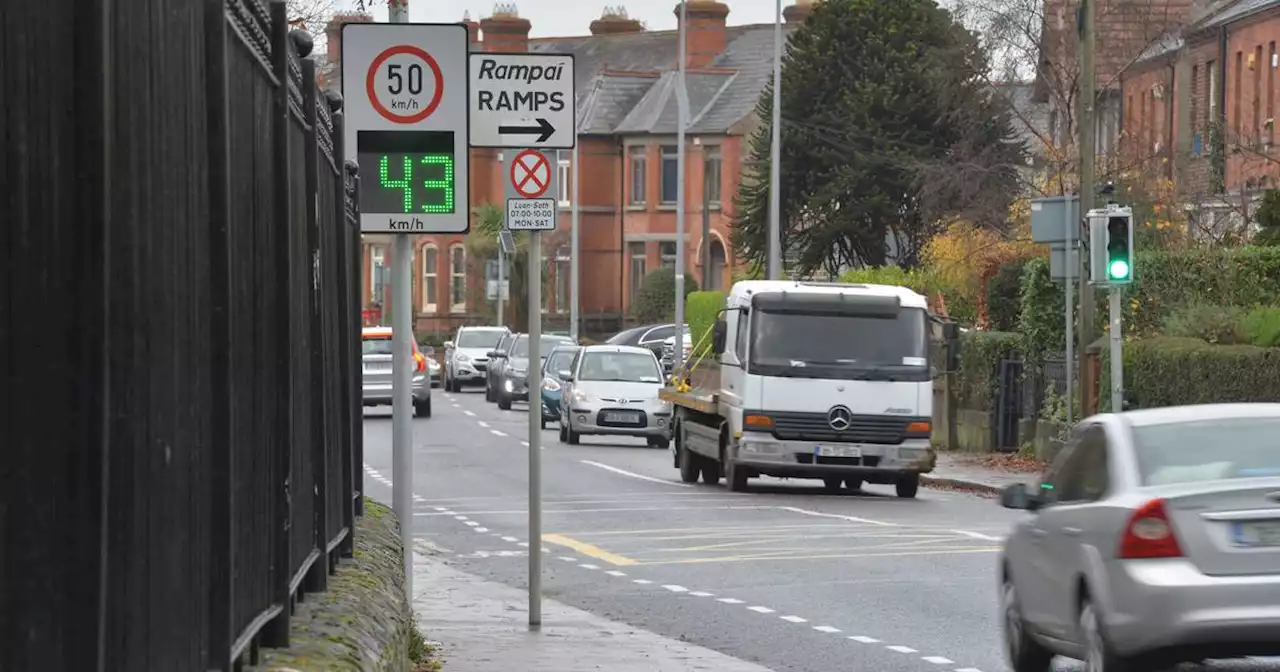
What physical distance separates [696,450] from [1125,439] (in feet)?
66.1

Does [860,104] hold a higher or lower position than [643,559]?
higher

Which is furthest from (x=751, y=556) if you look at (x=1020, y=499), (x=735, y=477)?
(x=735, y=477)

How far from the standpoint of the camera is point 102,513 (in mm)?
3418

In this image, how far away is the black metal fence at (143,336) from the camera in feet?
10.9

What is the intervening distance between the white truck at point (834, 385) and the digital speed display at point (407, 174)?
51.3 ft

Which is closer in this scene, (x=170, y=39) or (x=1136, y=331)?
(x=170, y=39)

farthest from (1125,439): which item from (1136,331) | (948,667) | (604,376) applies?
(604,376)

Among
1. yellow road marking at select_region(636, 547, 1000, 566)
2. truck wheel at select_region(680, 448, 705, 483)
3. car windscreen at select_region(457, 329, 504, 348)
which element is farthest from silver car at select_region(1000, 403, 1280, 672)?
car windscreen at select_region(457, 329, 504, 348)

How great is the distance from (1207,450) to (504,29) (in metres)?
96.5

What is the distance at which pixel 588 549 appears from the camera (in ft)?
68.9

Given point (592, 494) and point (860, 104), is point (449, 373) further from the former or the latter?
point (592, 494)

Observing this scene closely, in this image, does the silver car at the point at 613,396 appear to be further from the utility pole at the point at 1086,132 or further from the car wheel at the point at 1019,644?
the car wheel at the point at 1019,644

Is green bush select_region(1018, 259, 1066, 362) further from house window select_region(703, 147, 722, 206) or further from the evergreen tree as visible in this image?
house window select_region(703, 147, 722, 206)

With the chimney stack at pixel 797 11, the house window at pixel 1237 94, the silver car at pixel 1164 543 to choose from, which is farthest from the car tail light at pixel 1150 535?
the chimney stack at pixel 797 11
